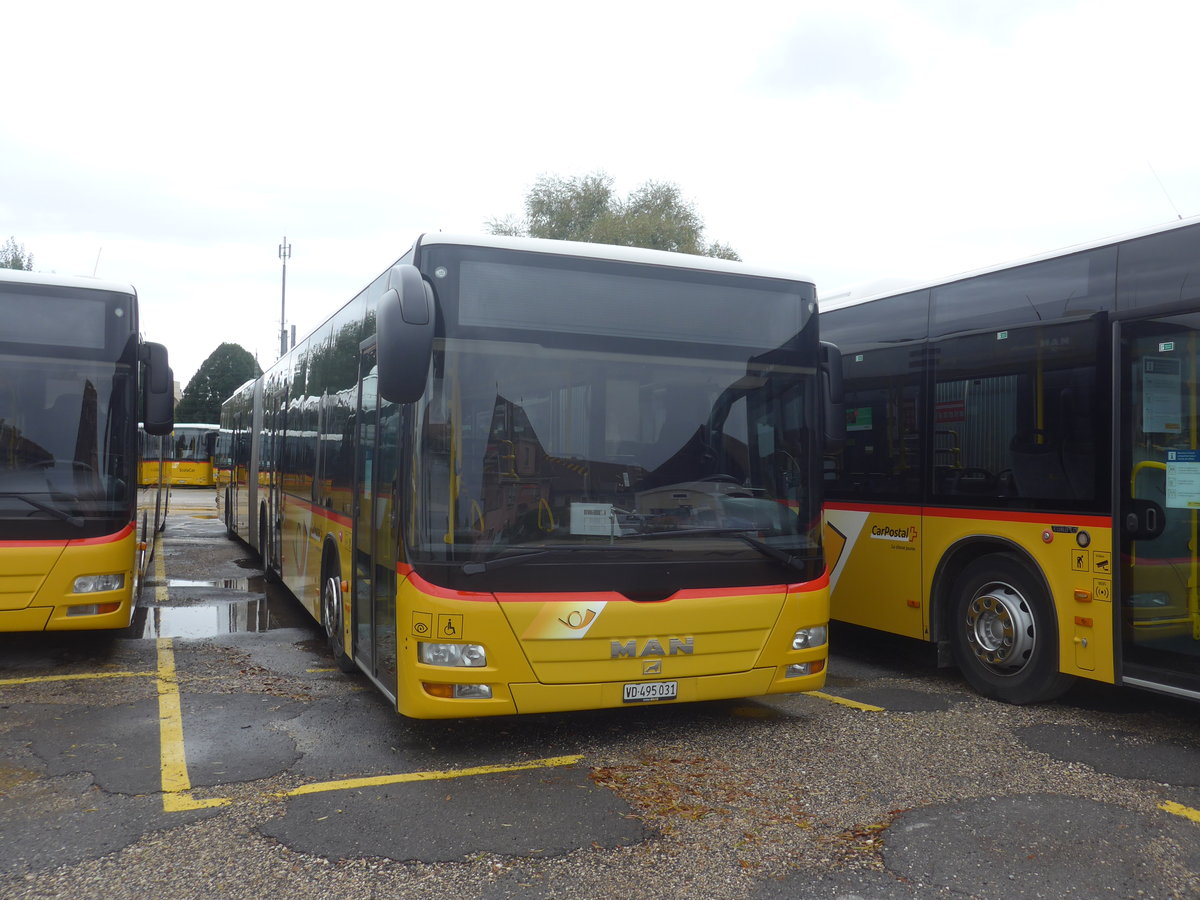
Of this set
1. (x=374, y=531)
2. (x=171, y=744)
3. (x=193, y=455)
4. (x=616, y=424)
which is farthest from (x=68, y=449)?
(x=193, y=455)

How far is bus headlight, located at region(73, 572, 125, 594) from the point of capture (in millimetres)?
7254

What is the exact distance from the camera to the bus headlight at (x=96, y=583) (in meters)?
7.25

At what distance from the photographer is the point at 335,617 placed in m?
7.51

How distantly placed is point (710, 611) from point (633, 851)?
160cm

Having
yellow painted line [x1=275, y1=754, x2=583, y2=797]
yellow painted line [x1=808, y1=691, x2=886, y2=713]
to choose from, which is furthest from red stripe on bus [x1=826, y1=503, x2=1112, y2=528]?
yellow painted line [x1=275, y1=754, x2=583, y2=797]

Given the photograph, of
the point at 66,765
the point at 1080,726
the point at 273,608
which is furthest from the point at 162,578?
the point at 1080,726

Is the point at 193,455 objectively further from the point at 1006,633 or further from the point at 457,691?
the point at 1006,633

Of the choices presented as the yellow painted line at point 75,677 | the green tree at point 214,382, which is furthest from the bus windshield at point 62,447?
the green tree at point 214,382

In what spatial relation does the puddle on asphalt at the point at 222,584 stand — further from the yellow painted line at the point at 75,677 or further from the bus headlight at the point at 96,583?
the bus headlight at the point at 96,583

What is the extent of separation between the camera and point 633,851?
4.21 meters

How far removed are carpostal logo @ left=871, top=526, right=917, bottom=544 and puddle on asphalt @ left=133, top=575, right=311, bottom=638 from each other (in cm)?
578

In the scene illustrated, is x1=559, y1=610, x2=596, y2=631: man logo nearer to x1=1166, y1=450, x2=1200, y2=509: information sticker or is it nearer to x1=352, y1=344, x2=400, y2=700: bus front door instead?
x1=352, y1=344, x2=400, y2=700: bus front door

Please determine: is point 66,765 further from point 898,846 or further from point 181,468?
point 181,468

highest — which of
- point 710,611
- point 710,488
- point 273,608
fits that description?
point 710,488
